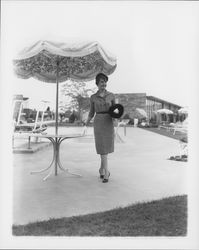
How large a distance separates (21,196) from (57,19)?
2.36m

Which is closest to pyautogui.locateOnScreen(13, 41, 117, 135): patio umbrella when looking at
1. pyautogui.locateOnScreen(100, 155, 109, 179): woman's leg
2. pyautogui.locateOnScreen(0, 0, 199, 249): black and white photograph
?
pyautogui.locateOnScreen(0, 0, 199, 249): black and white photograph

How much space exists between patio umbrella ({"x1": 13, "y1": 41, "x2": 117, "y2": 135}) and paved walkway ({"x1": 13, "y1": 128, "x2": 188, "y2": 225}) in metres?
1.05

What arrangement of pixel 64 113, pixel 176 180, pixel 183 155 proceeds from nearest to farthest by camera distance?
1. pixel 176 180
2. pixel 183 155
3. pixel 64 113

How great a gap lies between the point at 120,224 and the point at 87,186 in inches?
63.8

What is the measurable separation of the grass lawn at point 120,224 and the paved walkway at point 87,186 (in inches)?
8.2

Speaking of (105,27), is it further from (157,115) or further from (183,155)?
(157,115)

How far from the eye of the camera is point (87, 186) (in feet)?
17.1

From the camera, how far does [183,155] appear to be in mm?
8000

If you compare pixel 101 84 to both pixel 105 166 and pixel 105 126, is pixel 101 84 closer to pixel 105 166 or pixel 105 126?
pixel 105 126

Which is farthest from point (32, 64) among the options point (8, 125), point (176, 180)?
point (176, 180)

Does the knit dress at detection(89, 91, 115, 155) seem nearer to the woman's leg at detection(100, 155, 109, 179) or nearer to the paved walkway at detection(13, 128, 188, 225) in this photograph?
the woman's leg at detection(100, 155, 109, 179)

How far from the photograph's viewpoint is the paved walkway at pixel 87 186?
4.14 metres

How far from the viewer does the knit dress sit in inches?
210

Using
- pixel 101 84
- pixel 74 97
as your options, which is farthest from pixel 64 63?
pixel 74 97
